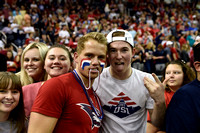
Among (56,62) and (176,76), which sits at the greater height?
(56,62)

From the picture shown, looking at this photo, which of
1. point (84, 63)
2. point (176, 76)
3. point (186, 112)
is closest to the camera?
point (186, 112)

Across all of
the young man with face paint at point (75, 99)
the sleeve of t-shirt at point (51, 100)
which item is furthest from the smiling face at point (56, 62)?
the sleeve of t-shirt at point (51, 100)

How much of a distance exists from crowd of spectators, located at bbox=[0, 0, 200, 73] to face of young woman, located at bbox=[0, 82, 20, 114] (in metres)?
2.79

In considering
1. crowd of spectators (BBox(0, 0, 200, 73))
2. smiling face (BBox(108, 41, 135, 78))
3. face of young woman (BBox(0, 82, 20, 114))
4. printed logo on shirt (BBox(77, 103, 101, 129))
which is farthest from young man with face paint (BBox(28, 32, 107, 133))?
crowd of spectators (BBox(0, 0, 200, 73))

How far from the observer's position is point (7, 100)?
2104 millimetres

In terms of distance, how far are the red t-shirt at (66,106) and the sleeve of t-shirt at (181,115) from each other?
0.65 meters

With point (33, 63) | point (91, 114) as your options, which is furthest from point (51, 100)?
point (33, 63)

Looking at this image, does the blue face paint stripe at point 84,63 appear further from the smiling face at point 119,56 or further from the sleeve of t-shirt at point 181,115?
the sleeve of t-shirt at point 181,115

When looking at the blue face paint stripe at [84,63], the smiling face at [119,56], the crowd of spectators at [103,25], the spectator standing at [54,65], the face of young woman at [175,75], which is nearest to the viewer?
the blue face paint stripe at [84,63]

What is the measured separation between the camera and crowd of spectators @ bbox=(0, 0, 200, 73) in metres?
9.69

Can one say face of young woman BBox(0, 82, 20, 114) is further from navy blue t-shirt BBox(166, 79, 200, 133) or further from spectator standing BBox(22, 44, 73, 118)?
navy blue t-shirt BBox(166, 79, 200, 133)

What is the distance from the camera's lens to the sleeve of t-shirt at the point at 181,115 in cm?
150

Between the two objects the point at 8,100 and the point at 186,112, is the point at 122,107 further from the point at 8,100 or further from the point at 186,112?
the point at 8,100

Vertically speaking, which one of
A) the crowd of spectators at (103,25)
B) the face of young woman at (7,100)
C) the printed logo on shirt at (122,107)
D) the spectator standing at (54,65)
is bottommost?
the printed logo on shirt at (122,107)
